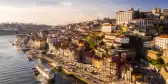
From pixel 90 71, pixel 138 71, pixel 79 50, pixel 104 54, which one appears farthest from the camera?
pixel 79 50

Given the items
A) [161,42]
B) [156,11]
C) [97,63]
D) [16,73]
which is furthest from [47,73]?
[156,11]

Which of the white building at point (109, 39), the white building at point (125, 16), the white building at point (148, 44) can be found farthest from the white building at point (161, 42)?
the white building at point (125, 16)

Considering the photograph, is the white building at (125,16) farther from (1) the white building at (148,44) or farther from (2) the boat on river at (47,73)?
(2) the boat on river at (47,73)

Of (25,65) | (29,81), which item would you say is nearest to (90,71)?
(29,81)

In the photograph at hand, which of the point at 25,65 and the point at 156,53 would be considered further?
the point at 25,65

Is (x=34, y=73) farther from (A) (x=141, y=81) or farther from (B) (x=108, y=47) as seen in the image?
(A) (x=141, y=81)

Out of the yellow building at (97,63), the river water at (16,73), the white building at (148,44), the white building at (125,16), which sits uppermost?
the white building at (125,16)

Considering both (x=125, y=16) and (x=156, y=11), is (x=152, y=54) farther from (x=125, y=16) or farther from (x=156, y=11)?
(x=156, y=11)

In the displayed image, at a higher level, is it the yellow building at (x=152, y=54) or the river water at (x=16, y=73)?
the yellow building at (x=152, y=54)
